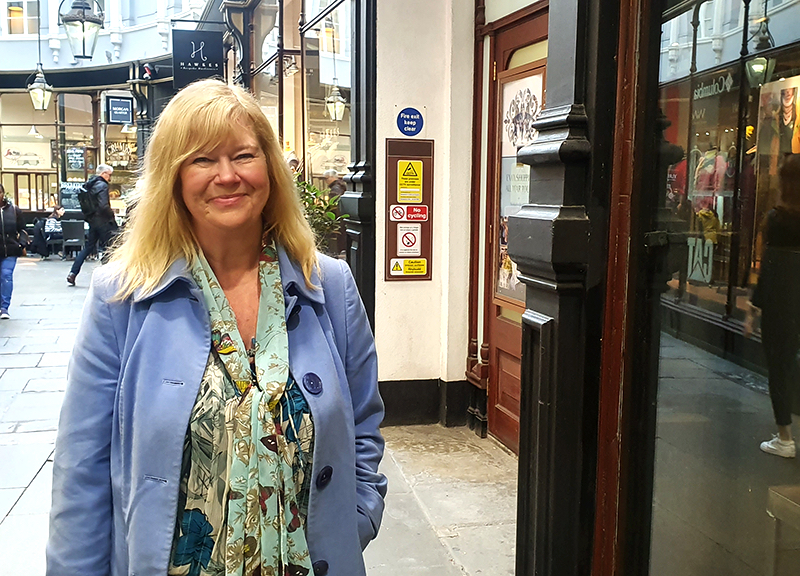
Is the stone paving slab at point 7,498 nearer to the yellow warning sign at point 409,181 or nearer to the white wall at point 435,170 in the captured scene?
the white wall at point 435,170

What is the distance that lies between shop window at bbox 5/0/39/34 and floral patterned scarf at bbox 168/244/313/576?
2466cm

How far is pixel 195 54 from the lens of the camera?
13477 millimetres

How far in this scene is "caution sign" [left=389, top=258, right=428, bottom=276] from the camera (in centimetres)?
575

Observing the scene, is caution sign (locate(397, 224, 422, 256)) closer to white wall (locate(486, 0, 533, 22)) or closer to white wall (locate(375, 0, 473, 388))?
white wall (locate(375, 0, 473, 388))

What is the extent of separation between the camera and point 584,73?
2.42 m

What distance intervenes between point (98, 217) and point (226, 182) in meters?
13.9

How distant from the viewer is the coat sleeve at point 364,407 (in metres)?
2.04

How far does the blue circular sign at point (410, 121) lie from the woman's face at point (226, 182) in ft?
12.5

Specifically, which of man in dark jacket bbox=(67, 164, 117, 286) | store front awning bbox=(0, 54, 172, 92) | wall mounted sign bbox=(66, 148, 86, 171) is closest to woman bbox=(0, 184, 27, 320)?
man in dark jacket bbox=(67, 164, 117, 286)

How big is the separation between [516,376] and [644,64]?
3221 mm

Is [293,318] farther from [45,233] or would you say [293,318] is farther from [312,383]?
[45,233]

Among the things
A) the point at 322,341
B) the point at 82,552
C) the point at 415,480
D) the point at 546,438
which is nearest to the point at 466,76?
the point at 415,480

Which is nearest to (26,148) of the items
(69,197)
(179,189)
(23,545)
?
(69,197)

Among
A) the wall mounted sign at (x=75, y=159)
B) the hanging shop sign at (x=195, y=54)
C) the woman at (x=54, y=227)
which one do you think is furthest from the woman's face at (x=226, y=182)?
the wall mounted sign at (x=75, y=159)
